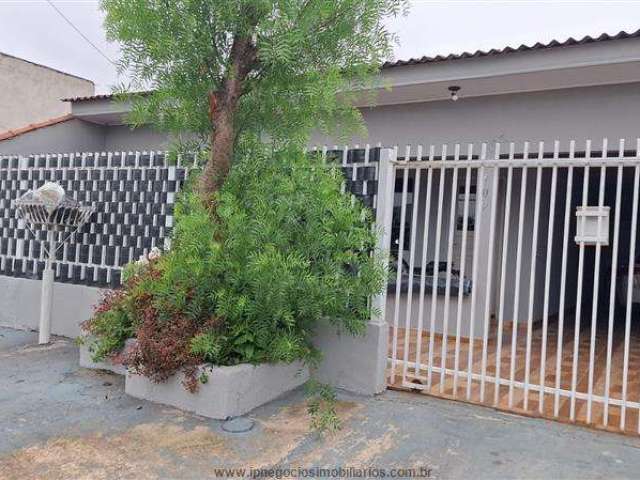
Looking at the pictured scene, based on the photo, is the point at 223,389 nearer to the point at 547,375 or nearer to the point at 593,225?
the point at 593,225

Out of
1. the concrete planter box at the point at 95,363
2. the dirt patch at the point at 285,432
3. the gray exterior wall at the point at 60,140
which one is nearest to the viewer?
the dirt patch at the point at 285,432

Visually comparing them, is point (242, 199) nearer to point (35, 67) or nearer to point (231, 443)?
point (231, 443)

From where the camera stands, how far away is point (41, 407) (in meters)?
4.15

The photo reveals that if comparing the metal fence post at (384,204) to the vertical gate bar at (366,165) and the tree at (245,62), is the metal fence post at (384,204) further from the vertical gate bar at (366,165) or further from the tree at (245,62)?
the tree at (245,62)

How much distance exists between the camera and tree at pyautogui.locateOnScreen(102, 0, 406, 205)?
14.2 ft

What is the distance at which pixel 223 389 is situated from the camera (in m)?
3.98

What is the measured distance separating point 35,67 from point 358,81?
40.3 ft

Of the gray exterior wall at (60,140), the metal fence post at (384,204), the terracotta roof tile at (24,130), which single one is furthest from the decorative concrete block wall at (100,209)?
the gray exterior wall at (60,140)

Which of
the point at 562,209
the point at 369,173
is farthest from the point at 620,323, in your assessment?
the point at 369,173

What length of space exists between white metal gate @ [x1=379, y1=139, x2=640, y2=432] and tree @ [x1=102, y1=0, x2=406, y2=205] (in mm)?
900

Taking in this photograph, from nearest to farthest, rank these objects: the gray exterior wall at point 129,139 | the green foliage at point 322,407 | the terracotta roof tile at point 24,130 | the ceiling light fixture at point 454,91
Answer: the green foliage at point 322,407 → the ceiling light fixture at point 454,91 → the terracotta roof tile at point 24,130 → the gray exterior wall at point 129,139

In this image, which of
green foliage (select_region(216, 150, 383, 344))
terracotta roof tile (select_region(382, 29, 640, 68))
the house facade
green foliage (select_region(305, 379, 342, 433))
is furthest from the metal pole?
terracotta roof tile (select_region(382, 29, 640, 68))

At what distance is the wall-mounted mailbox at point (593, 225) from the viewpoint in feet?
12.8

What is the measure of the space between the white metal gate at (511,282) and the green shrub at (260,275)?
22.8 inches
